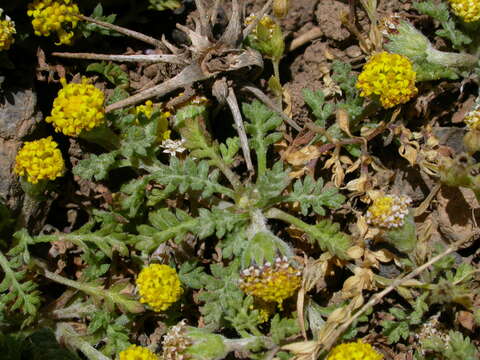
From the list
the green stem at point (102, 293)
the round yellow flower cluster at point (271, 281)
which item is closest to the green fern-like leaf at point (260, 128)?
the round yellow flower cluster at point (271, 281)

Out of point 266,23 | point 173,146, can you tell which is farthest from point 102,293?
point 266,23

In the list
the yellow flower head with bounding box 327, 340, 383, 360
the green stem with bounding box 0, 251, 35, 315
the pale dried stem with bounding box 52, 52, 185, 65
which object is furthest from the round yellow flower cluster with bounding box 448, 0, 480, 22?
the green stem with bounding box 0, 251, 35, 315

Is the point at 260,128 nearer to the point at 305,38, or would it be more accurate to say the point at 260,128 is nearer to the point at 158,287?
the point at 305,38

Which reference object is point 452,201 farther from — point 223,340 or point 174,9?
point 174,9

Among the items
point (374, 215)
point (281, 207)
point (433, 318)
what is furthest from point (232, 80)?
point (433, 318)

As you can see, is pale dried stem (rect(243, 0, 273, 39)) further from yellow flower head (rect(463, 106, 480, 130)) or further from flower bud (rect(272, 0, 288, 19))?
yellow flower head (rect(463, 106, 480, 130))

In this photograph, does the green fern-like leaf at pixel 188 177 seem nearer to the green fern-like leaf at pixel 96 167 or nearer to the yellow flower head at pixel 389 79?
the green fern-like leaf at pixel 96 167
